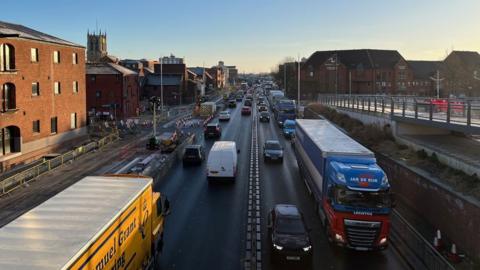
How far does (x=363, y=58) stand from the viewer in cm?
11338

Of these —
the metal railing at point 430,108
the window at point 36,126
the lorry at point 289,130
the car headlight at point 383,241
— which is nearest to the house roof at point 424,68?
the lorry at point 289,130

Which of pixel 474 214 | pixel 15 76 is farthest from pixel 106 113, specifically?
pixel 474 214

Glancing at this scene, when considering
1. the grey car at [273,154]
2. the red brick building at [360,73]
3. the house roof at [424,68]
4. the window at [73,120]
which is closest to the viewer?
the grey car at [273,154]

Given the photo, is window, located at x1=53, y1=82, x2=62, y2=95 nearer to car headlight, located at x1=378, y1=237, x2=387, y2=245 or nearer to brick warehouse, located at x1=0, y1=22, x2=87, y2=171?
brick warehouse, located at x1=0, y1=22, x2=87, y2=171

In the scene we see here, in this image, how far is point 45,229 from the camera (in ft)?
28.4

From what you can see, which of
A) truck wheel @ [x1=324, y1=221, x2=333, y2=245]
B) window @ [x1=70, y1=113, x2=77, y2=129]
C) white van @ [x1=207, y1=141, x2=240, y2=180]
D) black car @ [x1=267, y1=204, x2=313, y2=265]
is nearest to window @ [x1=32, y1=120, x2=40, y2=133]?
window @ [x1=70, y1=113, x2=77, y2=129]

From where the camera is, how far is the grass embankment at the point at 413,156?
57.8 ft

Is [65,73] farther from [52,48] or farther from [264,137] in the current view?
[264,137]

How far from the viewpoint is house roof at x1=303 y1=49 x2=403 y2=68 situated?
368ft

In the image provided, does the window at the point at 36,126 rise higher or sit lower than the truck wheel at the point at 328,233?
higher

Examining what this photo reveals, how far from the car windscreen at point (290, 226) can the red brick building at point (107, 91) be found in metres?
48.5

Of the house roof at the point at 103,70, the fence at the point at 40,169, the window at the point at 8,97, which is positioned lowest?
the fence at the point at 40,169

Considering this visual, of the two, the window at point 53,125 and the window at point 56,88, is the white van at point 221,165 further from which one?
the window at point 56,88

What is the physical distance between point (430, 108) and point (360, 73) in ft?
294
